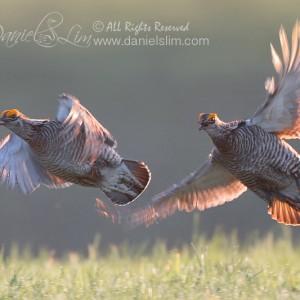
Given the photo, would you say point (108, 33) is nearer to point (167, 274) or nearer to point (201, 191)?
point (201, 191)

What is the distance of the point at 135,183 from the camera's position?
8406mm

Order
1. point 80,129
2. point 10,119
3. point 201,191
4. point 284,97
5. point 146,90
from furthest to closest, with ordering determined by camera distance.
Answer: point 146,90 → point 201,191 → point 10,119 → point 80,129 → point 284,97

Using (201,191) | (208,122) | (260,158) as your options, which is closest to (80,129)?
(208,122)

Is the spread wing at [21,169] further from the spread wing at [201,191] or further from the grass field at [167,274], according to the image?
the spread wing at [201,191]

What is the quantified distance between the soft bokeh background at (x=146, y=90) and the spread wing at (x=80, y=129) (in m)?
2.72

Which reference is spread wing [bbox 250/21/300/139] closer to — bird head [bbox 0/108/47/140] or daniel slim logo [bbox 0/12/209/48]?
bird head [bbox 0/108/47/140]

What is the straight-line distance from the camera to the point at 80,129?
818cm

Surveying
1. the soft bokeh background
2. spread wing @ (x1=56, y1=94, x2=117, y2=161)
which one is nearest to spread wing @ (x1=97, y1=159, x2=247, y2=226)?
spread wing @ (x1=56, y1=94, x2=117, y2=161)

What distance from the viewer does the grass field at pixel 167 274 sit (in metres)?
6.96

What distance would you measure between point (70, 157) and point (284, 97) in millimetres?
1529

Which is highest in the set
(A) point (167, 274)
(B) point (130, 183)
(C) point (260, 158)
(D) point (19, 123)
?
(D) point (19, 123)

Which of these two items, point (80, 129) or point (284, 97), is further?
point (80, 129)

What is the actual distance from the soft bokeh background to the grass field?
2.69 metres

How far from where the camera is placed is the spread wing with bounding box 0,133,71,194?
8586mm
